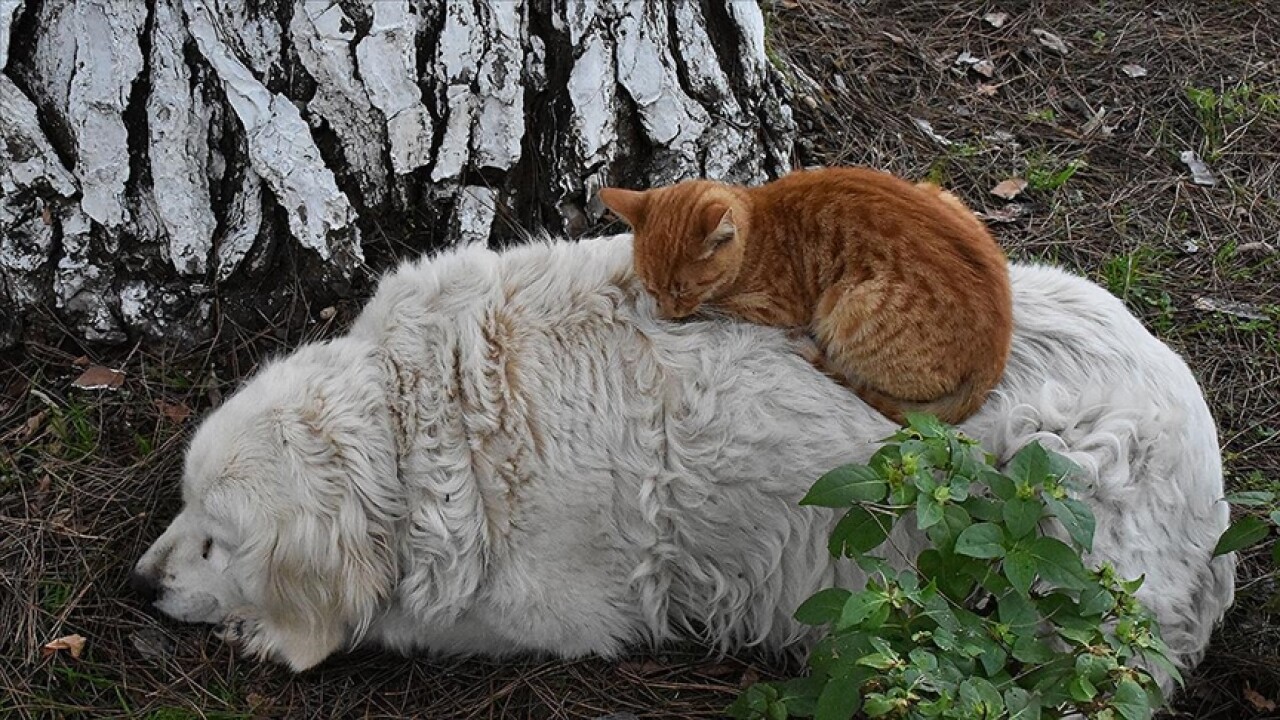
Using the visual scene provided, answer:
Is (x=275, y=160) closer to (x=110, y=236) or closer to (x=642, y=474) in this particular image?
(x=110, y=236)

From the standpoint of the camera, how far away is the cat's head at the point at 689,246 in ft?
11.7

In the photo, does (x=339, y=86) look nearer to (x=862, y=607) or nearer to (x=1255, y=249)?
(x=862, y=607)

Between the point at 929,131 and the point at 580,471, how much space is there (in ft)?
9.84

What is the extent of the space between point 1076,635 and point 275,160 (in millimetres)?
2972

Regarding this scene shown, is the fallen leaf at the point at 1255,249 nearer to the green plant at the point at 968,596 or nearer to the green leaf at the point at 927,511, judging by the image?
the green plant at the point at 968,596

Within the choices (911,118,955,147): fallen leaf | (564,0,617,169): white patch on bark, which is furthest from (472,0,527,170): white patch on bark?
(911,118,955,147): fallen leaf

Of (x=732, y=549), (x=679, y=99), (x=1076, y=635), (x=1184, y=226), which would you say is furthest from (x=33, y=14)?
(x=1184, y=226)

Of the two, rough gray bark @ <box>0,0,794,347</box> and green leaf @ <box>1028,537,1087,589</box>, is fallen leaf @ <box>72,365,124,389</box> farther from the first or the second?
green leaf @ <box>1028,537,1087,589</box>

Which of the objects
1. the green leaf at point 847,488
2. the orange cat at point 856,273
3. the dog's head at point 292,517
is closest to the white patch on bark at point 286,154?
the dog's head at point 292,517

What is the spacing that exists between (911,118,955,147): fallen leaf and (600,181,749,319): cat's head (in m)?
2.20

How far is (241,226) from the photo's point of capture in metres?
4.25

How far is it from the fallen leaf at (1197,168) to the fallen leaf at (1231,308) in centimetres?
83

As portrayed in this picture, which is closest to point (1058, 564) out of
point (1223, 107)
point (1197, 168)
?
point (1197, 168)

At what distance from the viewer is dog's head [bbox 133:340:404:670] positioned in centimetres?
356
